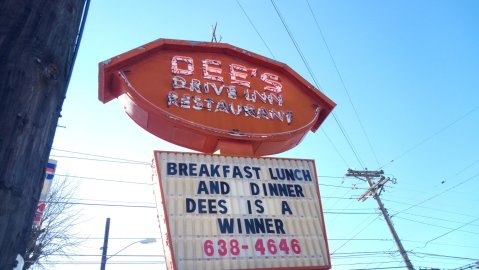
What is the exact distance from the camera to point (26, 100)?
176cm

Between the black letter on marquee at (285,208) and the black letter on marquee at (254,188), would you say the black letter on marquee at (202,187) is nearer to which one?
the black letter on marquee at (254,188)

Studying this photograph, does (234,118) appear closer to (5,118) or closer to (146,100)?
(146,100)

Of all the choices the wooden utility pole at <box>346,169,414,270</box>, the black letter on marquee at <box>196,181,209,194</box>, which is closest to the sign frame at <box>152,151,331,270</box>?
the black letter on marquee at <box>196,181,209,194</box>

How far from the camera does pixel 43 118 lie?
1.84 meters

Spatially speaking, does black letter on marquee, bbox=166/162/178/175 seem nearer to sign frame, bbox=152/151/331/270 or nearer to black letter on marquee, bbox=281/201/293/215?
sign frame, bbox=152/151/331/270

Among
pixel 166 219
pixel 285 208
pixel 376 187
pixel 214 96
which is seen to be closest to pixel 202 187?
pixel 166 219

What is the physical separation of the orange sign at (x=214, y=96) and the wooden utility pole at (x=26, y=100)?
457 centimetres

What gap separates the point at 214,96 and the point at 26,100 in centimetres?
582

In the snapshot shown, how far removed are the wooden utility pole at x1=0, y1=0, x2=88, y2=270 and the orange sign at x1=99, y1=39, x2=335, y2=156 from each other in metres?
4.57

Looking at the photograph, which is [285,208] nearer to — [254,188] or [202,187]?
[254,188]

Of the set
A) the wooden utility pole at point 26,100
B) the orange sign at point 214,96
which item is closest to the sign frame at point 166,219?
the orange sign at point 214,96

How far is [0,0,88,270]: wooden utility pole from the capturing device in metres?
1.57

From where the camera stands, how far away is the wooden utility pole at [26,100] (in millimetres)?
1574

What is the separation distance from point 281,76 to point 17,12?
24.2 ft
